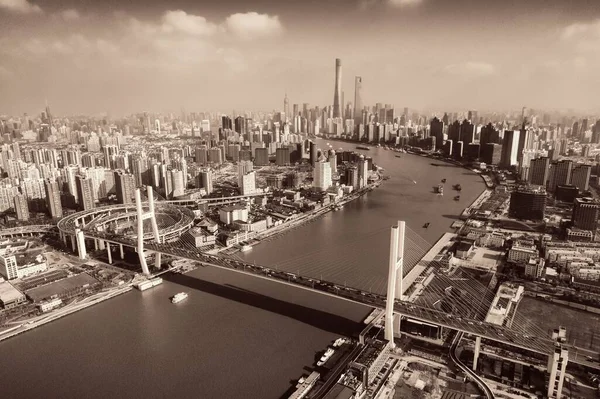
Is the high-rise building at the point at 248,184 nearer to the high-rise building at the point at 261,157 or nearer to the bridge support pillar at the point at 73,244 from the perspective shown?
the bridge support pillar at the point at 73,244

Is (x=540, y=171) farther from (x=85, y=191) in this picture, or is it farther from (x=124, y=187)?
(x=85, y=191)

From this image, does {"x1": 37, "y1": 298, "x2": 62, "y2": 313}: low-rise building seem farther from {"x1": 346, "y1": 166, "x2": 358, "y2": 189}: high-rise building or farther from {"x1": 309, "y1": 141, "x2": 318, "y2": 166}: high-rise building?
{"x1": 309, "y1": 141, "x2": 318, "y2": 166}: high-rise building

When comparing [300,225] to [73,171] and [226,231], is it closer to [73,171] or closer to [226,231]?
[226,231]

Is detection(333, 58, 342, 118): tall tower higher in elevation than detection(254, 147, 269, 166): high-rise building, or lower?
higher

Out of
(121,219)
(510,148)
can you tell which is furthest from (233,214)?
(510,148)

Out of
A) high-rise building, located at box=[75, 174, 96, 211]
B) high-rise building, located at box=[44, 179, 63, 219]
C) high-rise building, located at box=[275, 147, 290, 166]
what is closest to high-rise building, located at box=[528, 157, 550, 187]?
high-rise building, located at box=[275, 147, 290, 166]

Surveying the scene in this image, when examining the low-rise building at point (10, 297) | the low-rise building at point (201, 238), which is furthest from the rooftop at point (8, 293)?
the low-rise building at point (201, 238)

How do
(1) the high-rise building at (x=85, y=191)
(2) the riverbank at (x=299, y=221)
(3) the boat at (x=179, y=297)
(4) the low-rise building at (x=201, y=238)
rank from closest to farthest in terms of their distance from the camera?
(3) the boat at (x=179, y=297), (4) the low-rise building at (x=201, y=238), (2) the riverbank at (x=299, y=221), (1) the high-rise building at (x=85, y=191)
